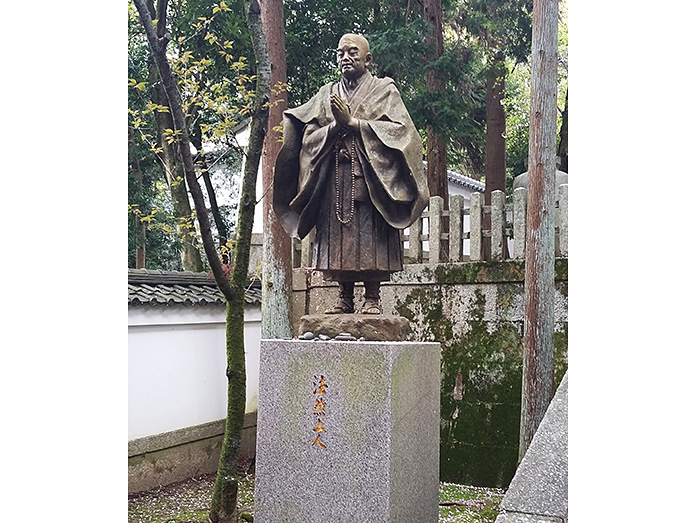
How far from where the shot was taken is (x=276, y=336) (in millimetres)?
7461

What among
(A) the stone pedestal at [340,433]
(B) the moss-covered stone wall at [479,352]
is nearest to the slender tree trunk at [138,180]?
(B) the moss-covered stone wall at [479,352]

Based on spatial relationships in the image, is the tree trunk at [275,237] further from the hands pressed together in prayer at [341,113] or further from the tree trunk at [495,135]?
the tree trunk at [495,135]

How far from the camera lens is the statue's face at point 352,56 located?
403cm

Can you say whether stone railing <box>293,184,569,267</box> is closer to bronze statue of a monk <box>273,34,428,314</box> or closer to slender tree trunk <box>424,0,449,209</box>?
slender tree trunk <box>424,0,449,209</box>

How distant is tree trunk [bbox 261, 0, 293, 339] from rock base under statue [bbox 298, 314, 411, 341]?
3.42 m

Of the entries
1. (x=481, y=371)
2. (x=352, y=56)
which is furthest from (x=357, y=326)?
(x=481, y=371)

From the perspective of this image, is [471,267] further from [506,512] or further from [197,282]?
[506,512]

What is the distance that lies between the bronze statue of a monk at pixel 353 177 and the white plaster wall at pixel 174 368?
3251 millimetres

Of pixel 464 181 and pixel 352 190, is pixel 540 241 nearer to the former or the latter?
pixel 352 190

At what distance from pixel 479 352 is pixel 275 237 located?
2.52m

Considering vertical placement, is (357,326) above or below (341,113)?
below

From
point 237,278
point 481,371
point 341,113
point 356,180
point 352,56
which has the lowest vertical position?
point 481,371

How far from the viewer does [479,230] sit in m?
7.71

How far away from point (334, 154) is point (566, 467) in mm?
2083
